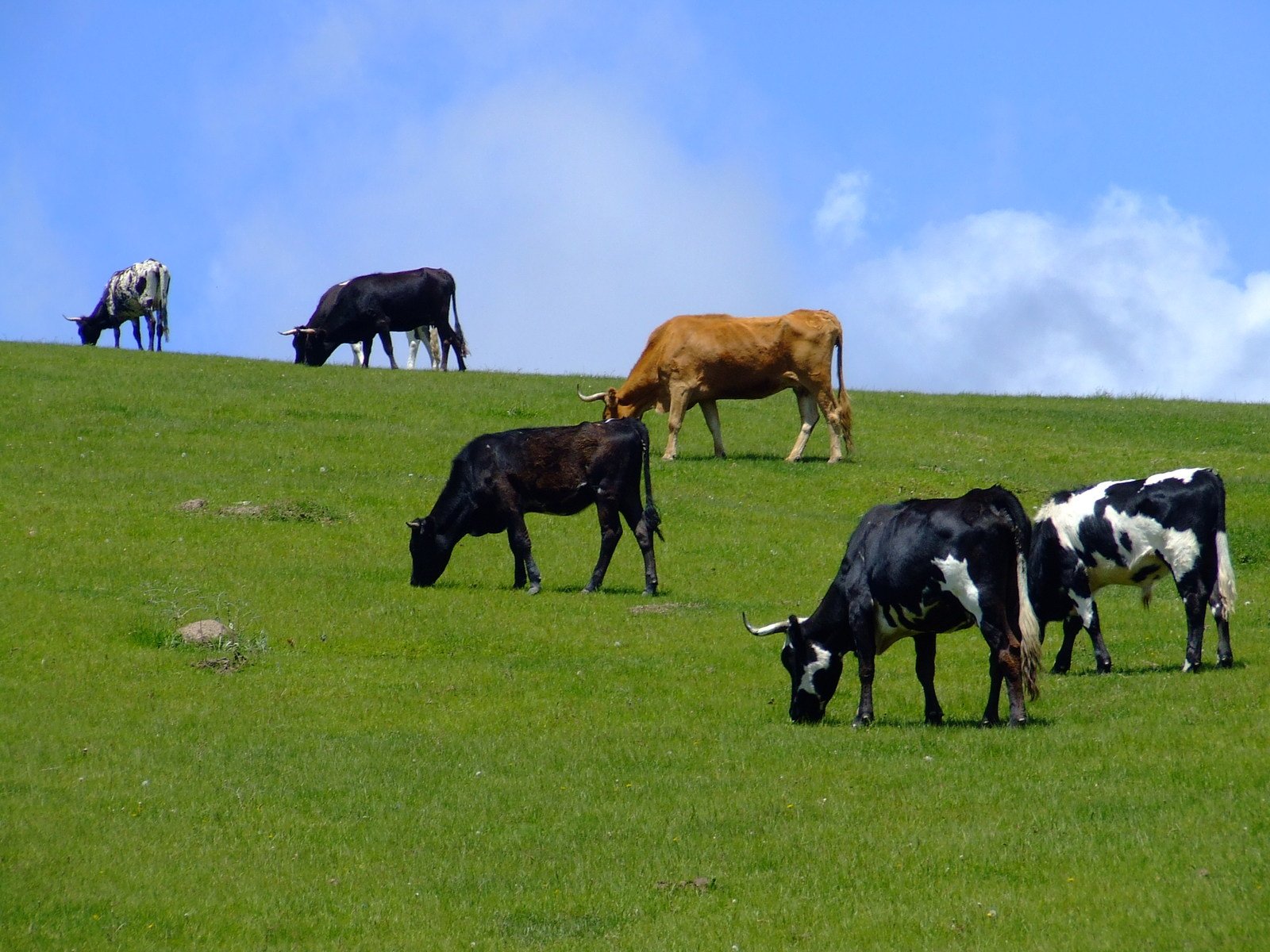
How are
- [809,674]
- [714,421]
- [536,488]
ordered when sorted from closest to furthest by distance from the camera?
[809,674], [536,488], [714,421]

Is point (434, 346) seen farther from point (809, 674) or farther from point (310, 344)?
point (809, 674)

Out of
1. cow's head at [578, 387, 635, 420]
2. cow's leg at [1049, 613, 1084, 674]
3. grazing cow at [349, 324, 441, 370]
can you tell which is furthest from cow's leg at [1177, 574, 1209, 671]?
grazing cow at [349, 324, 441, 370]

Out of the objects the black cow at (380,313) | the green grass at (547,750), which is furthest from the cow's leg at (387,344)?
the green grass at (547,750)

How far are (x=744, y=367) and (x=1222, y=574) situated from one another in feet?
55.7

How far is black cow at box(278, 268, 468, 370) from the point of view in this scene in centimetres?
4516

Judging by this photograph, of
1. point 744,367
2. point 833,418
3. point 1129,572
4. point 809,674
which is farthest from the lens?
point 744,367

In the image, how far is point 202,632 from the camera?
18.0 meters

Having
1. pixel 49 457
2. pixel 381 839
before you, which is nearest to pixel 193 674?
pixel 381 839

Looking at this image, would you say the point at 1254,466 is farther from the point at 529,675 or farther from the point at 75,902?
the point at 75,902

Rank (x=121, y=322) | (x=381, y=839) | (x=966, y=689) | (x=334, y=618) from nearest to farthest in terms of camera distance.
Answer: (x=381, y=839) < (x=966, y=689) < (x=334, y=618) < (x=121, y=322)

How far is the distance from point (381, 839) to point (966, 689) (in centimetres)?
714

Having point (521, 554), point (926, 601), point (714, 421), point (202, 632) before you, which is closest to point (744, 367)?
point (714, 421)

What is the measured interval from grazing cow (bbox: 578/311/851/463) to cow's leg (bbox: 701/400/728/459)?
2 cm

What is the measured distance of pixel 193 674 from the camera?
16859 millimetres
